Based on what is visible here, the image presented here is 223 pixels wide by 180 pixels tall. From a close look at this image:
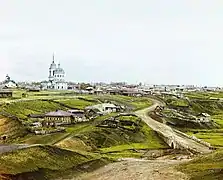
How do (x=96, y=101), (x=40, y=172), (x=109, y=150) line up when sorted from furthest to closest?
(x=96, y=101), (x=109, y=150), (x=40, y=172)

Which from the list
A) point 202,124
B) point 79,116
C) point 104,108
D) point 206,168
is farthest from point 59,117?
point 206,168

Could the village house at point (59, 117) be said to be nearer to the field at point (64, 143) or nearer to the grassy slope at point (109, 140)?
the field at point (64, 143)

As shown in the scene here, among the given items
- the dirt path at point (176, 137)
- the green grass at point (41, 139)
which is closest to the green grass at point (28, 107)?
the green grass at point (41, 139)

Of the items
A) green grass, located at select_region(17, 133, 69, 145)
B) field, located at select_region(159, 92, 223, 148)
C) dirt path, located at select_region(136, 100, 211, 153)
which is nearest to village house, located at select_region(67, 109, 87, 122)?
dirt path, located at select_region(136, 100, 211, 153)

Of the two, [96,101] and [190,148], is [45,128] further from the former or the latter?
[96,101]

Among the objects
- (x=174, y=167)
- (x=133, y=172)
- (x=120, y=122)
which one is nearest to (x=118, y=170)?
(x=133, y=172)
